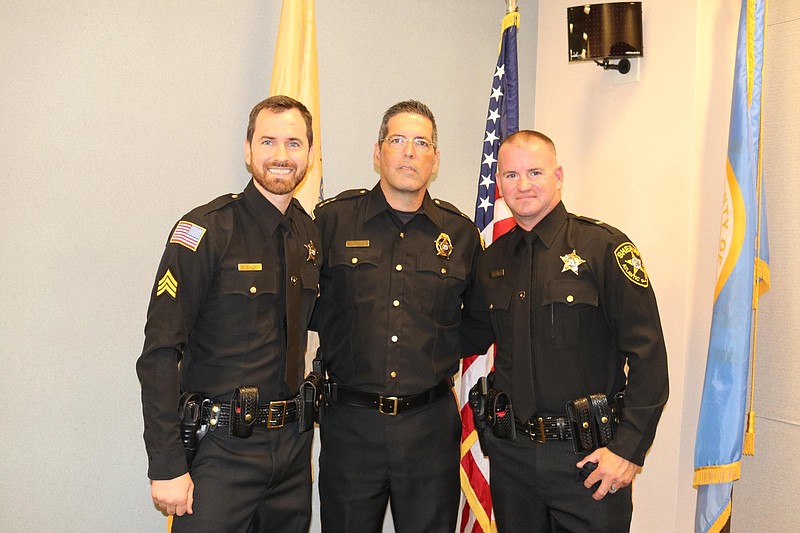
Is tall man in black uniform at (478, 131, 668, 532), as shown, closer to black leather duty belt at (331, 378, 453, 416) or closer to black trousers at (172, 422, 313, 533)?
black leather duty belt at (331, 378, 453, 416)

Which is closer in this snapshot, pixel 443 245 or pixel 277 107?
pixel 277 107

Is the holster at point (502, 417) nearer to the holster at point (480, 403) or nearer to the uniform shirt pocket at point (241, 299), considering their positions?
the holster at point (480, 403)

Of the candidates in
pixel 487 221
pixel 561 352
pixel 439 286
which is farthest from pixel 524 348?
pixel 487 221

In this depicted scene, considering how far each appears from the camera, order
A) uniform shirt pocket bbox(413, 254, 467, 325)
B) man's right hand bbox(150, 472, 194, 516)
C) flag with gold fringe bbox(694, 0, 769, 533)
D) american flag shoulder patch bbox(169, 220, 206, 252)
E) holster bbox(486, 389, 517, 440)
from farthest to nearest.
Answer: flag with gold fringe bbox(694, 0, 769, 533), uniform shirt pocket bbox(413, 254, 467, 325), holster bbox(486, 389, 517, 440), american flag shoulder patch bbox(169, 220, 206, 252), man's right hand bbox(150, 472, 194, 516)

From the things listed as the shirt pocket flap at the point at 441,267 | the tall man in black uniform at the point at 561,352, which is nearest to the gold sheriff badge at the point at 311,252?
the shirt pocket flap at the point at 441,267

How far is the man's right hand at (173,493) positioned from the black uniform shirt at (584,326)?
103 cm

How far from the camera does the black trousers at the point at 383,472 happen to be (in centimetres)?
239

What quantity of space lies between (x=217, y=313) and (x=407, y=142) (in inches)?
34.8

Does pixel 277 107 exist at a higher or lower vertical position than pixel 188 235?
higher

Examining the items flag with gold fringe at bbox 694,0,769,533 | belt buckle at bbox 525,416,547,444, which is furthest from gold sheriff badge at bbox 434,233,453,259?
flag with gold fringe at bbox 694,0,769,533

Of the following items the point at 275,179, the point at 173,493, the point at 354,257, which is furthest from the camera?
the point at 354,257

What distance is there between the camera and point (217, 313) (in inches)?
83.4

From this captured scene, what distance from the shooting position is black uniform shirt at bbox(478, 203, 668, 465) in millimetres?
2191

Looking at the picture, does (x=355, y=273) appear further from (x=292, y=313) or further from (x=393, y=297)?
(x=292, y=313)
